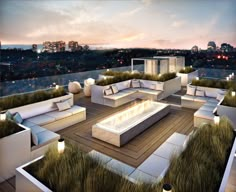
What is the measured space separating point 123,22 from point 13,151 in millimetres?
11536

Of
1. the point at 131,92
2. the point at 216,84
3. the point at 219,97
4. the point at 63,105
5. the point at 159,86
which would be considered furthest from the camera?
the point at 159,86

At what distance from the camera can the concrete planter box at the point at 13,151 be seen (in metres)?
3.03

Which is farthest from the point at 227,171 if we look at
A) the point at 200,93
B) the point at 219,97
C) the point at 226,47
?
the point at 226,47

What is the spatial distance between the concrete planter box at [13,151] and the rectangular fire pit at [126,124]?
1.50m

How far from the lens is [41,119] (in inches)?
184

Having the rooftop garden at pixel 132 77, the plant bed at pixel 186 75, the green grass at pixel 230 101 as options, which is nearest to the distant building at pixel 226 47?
the plant bed at pixel 186 75

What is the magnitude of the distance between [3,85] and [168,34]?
11099mm

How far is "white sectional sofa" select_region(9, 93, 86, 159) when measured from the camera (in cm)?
407

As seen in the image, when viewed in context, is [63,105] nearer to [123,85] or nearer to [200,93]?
[123,85]

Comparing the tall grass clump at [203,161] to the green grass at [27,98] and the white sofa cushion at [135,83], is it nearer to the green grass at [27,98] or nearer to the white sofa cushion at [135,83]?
the green grass at [27,98]

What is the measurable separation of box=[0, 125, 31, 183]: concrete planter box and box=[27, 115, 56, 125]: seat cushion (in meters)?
1.21

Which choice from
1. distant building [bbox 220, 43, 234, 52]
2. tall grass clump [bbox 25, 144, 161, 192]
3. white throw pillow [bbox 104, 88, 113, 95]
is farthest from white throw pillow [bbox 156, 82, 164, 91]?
distant building [bbox 220, 43, 234, 52]

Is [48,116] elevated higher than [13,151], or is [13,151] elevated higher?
[48,116]

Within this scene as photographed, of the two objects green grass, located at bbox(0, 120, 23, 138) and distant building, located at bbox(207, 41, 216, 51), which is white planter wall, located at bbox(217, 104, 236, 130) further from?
distant building, located at bbox(207, 41, 216, 51)
